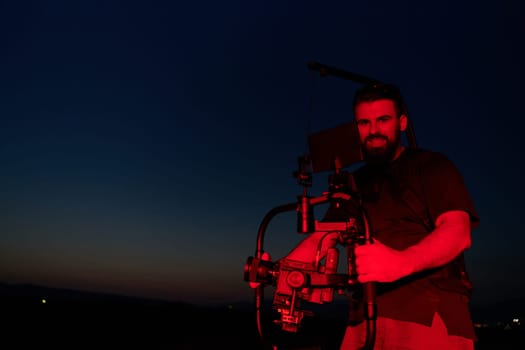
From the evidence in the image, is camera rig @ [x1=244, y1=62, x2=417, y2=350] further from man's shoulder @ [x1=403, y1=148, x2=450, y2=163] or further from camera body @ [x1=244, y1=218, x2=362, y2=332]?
man's shoulder @ [x1=403, y1=148, x2=450, y2=163]

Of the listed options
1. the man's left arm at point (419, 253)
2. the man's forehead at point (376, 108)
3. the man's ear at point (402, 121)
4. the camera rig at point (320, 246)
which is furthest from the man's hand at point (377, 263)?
the man's ear at point (402, 121)

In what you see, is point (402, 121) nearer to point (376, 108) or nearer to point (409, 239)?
point (376, 108)

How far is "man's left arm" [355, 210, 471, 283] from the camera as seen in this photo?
198 cm

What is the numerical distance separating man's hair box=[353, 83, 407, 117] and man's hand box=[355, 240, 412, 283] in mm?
1315

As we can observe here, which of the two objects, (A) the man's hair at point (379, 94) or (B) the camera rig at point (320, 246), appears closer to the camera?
(B) the camera rig at point (320, 246)

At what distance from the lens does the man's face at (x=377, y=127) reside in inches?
116

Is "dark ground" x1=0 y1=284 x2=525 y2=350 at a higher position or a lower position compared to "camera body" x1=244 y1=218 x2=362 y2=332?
lower

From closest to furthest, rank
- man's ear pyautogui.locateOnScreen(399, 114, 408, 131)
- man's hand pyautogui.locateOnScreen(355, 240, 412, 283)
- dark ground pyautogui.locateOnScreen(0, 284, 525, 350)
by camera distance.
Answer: man's hand pyautogui.locateOnScreen(355, 240, 412, 283) < man's ear pyautogui.locateOnScreen(399, 114, 408, 131) < dark ground pyautogui.locateOnScreen(0, 284, 525, 350)

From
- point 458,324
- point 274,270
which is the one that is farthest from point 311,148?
point 458,324

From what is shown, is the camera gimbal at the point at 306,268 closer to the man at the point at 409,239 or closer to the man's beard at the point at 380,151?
the man at the point at 409,239

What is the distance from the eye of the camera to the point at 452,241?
7.41 ft

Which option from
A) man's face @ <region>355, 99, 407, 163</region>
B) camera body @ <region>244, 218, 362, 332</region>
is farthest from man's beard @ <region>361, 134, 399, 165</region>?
camera body @ <region>244, 218, 362, 332</region>

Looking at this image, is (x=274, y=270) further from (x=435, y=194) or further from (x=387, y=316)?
(x=435, y=194)

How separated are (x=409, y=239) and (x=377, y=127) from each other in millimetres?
810
